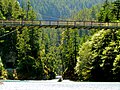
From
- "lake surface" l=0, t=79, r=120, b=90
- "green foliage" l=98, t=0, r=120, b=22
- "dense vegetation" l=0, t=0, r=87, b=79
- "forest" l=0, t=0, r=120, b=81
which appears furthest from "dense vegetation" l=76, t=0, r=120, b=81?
"dense vegetation" l=0, t=0, r=87, b=79

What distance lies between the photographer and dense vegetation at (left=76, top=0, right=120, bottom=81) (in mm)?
71250

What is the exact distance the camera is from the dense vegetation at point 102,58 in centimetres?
7125

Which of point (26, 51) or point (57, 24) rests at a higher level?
point (57, 24)

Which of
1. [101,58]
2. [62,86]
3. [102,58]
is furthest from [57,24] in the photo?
[101,58]

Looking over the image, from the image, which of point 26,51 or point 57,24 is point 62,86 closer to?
point 57,24

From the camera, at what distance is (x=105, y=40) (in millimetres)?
76812

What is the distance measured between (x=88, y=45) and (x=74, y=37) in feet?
77.3

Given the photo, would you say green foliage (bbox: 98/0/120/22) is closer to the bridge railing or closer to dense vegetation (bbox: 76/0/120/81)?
dense vegetation (bbox: 76/0/120/81)

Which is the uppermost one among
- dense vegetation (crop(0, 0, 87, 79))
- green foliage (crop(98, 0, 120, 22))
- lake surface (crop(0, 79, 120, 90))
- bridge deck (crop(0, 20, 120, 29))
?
bridge deck (crop(0, 20, 120, 29))

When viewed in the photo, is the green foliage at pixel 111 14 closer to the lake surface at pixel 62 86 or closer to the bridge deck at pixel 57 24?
the lake surface at pixel 62 86

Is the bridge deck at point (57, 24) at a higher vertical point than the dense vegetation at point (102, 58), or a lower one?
higher

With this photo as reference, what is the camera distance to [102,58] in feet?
238

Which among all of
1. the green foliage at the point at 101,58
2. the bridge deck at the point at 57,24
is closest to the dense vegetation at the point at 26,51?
the green foliage at the point at 101,58

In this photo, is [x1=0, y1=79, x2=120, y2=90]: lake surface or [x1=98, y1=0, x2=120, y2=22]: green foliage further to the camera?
[x1=98, y1=0, x2=120, y2=22]: green foliage
